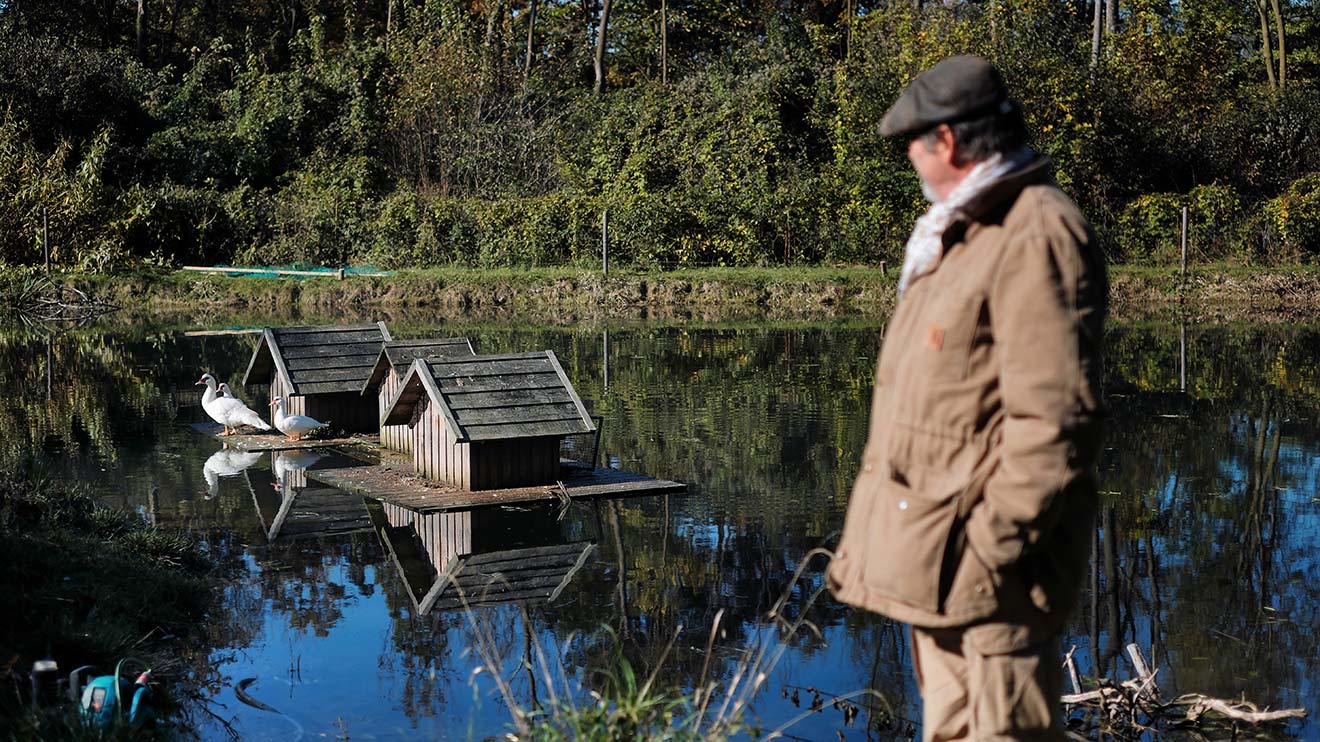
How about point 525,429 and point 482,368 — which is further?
point 482,368

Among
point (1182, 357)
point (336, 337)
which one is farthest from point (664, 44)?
point (336, 337)

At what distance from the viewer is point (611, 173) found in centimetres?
3897

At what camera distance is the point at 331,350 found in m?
14.4

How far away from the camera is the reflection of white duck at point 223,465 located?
40.0ft

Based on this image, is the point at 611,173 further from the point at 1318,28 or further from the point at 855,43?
the point at 1318,28

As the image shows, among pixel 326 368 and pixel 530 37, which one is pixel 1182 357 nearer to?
pixel 326 368

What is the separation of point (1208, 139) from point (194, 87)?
2831 centimetres

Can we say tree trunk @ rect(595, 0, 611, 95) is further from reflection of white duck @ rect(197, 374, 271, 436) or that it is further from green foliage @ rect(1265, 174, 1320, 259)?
reflection of white duck @ rect(197, 374, 271, 436)

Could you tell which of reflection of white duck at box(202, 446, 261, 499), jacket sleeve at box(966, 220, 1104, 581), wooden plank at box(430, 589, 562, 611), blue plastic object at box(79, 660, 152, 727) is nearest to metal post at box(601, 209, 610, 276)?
reflection of white duck at box(202, 446, 261, 499)

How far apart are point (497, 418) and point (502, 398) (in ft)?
0.72

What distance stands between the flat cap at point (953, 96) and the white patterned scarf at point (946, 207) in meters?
0.12

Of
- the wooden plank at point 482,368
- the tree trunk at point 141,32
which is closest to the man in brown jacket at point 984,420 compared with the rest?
the wooden plank at point 482,368

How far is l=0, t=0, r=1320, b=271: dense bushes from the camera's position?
33.2 metres

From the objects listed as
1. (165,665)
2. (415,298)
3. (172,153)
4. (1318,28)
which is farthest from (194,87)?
(165,665)
